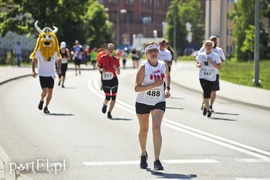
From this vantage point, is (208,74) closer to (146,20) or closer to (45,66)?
(45,66)

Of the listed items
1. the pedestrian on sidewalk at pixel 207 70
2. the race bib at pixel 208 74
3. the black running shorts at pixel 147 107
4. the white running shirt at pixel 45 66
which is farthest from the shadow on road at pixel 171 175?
the white running shirt at pixel 45 66

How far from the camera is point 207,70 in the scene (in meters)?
19.5

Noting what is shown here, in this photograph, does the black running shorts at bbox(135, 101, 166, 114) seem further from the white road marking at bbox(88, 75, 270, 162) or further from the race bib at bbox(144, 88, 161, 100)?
the white road marking at bbox(88, 75, 270, 162)

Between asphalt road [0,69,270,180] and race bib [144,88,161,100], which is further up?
race bib [144,88,161,100]

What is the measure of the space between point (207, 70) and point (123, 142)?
5880 millimetres

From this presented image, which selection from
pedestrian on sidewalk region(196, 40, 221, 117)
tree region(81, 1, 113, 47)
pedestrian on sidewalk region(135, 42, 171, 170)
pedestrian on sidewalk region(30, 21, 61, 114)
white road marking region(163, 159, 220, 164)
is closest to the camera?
pedestrian on sidewalk region(135, 42, 171, 170)

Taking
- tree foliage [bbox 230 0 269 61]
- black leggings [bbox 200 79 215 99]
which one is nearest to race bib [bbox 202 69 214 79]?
black leggings [bbox 200 79 215 99]

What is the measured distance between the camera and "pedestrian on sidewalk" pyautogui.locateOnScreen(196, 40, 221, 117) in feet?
62.6

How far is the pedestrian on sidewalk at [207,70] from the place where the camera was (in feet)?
62.6

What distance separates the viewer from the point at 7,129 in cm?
1598

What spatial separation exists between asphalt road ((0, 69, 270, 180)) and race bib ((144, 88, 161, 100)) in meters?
0.97

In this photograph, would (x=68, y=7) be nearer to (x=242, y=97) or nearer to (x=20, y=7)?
(x=20, y=7)

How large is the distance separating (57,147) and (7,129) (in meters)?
3.01

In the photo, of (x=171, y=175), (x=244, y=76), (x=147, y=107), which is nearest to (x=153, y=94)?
(x=147, y=107)
